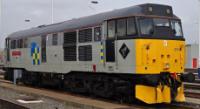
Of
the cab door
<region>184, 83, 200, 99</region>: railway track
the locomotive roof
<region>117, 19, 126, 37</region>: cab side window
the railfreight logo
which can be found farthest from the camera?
the railfreight logo

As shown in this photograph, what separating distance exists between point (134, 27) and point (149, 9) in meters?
0.95

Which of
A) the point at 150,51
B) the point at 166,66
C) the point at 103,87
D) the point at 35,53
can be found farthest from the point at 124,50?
the point at 35,53

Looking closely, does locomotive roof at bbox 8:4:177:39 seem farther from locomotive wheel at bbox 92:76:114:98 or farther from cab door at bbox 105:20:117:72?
locomotive wheel at bbox 92:76:114:98

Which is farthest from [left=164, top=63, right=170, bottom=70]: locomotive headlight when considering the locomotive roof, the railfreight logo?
the railfreight logo

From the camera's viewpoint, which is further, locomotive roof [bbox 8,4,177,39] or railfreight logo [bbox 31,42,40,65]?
railfreight logo [bbox 31,42,40,65]

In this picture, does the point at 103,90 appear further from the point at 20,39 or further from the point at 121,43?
the point at 20,39

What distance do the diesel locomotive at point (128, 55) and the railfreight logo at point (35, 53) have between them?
335 centimetres

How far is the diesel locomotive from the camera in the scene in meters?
14.8

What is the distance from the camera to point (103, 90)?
55.2 feet

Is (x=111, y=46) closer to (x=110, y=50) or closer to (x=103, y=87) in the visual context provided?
(x=110, y=50)

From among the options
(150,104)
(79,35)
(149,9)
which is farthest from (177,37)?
(79,35)

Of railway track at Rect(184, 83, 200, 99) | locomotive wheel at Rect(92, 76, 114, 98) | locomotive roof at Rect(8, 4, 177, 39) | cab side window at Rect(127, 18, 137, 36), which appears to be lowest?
railway track at Rect(184, 83, 200, 99)

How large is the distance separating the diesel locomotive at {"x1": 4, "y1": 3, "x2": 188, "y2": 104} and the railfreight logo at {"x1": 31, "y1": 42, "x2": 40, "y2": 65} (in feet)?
11.0

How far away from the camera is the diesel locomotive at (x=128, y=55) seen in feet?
48.4
